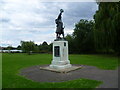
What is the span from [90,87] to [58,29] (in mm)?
7391

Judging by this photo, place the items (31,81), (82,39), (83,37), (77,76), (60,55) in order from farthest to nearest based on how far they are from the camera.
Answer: (83,37), (82,39), (60,55), (77,76), (31,81)

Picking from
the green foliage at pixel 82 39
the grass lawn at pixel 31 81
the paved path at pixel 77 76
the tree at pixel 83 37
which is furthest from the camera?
the green foliage at pixel 82 39

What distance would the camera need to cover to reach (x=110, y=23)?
19906 mm

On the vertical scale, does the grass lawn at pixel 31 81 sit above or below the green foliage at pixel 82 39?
below

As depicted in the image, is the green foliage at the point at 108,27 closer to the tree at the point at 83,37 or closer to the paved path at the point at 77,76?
the paved path at the point at 77,76

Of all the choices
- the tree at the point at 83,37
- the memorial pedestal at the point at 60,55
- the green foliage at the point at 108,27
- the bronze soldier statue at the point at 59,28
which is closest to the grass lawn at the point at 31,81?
the memorial pedestal at the point at 60,55

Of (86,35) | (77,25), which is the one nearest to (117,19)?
(86,35)

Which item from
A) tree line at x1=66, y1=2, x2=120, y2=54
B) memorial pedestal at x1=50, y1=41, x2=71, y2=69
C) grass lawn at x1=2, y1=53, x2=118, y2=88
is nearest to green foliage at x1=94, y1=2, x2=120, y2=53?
tree line at x1=66, y1=2, x2=120, y2=54

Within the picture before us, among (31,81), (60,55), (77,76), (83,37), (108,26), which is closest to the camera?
(31,81)

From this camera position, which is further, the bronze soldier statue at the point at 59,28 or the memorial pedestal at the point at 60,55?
the bronze soldier statue at the point at 59,28

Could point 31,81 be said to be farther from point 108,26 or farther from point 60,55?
point 108,26

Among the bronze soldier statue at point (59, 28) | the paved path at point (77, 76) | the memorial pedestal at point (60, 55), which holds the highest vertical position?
the bronze soldier statue at point (59, 28)

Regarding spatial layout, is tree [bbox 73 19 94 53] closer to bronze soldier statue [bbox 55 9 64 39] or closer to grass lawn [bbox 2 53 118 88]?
grass lawn [bbox 2 53 118 88]

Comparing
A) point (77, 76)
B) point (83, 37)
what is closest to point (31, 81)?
point (77, 76)
